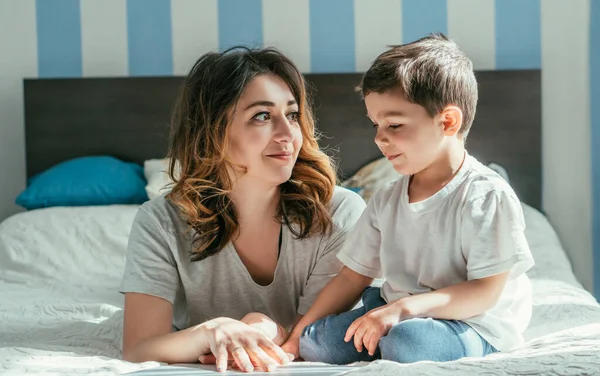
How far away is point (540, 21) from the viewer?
356 centimetres

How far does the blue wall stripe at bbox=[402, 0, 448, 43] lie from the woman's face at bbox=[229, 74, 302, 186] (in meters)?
1.91

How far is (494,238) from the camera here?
147 centimetres

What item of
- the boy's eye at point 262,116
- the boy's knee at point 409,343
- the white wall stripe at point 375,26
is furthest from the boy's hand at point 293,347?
the white wall stripe at point 375,26

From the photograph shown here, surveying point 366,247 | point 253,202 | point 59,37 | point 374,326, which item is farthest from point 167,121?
point 374,326

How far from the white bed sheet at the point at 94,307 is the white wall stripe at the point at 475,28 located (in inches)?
29.7

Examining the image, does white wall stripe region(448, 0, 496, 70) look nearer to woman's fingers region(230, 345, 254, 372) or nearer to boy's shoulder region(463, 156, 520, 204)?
boy's shoulder region(463, 156, 520, 204)

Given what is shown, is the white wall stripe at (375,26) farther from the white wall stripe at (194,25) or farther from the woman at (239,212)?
the woman at (239,212)

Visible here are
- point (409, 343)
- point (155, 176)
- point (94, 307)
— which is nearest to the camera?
point (409, 343)

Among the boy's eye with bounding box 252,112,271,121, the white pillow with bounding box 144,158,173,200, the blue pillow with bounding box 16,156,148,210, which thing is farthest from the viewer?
the blue pillow with bounding box 16,156,148,210

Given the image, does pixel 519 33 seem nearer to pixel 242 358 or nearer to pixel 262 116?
pixel 262 116

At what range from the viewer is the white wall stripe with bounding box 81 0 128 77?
3672 mm

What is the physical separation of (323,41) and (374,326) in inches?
92.7

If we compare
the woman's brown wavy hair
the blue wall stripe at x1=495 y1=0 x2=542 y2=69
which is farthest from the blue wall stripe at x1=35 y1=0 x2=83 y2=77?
the woman's brown wavy hair

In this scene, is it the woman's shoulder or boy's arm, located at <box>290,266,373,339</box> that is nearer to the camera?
boy's arm, located at <box>290,266,373,339</box>
